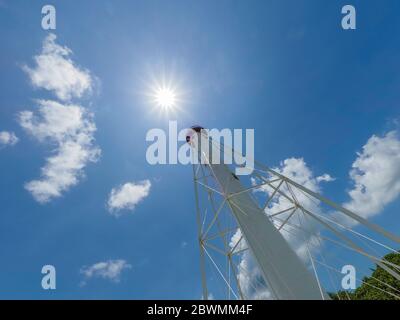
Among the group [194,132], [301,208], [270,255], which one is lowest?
[270,255]

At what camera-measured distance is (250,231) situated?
11.2 metres

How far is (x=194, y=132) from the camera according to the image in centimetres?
1762

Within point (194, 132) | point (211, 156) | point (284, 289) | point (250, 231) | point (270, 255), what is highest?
point (194, 132)
